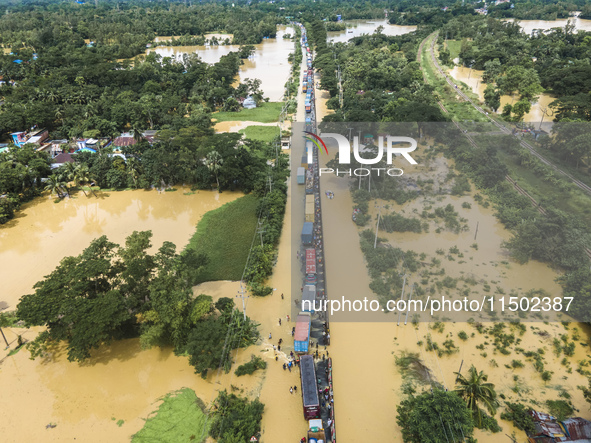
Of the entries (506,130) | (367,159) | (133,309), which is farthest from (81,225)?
(506,130)

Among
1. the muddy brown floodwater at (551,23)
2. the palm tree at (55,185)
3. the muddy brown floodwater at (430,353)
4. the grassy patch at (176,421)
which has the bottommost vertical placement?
the grassy patch at (176,421)

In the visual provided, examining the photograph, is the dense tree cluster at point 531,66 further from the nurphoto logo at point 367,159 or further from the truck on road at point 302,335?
the truck on road at point 302,335

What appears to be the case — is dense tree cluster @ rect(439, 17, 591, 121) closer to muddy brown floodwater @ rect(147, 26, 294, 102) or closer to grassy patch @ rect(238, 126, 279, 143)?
grassy patch @ rect(238, 126, 279, 143)

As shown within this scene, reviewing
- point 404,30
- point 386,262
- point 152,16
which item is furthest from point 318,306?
point 152,16

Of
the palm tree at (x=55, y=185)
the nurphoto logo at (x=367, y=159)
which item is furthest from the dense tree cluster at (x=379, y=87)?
the palm tree at (x=55, y=185)

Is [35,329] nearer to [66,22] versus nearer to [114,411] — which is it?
[114,411]
